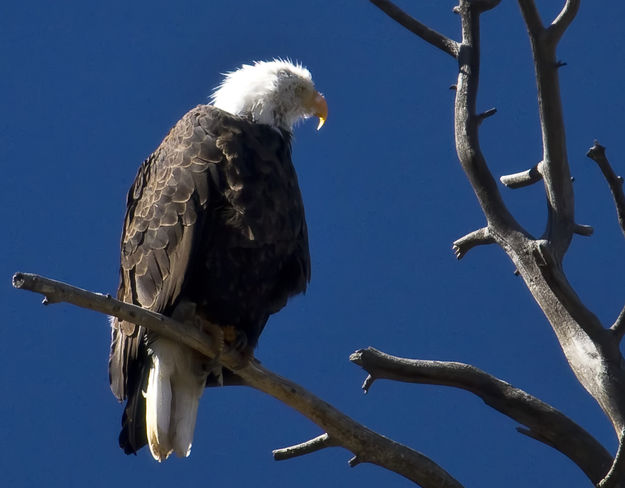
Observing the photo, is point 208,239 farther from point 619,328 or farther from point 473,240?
point 619,328

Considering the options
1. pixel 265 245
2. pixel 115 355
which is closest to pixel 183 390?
pixel 115 355

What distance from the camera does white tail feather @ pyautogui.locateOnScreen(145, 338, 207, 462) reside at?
4387mm

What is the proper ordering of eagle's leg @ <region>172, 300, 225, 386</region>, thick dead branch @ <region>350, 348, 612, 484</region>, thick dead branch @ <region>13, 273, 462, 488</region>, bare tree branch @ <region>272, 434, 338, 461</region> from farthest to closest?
eagle's leg @ <region>172, 300, 225, 386</region> < thick dead branch @ <region>350, 348, 612, 484</region> < bare tree branch @ <region>272, 434, 338, 461</region> < thick dead branch @ <region>13, 273, 462, 488</region>

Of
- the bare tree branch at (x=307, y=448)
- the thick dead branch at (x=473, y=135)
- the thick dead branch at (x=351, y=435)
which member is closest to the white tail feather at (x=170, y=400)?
the thick dead branch at (x=351, y=435)

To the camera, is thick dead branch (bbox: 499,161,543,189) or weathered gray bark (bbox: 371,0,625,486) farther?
thick dead branch (bbox: 499,161,543,189)

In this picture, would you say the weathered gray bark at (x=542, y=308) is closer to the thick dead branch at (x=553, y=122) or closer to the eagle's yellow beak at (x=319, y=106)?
the thick dead branch at (x=553, y=122)

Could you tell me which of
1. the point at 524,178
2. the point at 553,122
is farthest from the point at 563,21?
the point at 524,178

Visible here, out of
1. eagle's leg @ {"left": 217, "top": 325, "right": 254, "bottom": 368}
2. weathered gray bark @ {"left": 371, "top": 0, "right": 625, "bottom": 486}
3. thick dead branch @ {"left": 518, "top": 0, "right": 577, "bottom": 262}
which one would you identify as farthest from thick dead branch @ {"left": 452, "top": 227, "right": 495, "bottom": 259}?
eagle's leg @ {"left": 217, "top": 325, "right": 254, "bottom": 368}

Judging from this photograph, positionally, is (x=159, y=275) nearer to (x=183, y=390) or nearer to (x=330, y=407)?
(x=183, y=390)

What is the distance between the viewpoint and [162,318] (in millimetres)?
3787

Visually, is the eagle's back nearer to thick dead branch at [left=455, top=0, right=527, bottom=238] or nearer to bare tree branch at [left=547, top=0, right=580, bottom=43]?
thick dead branch at [left=455, top=0, right=527, bottom=238]

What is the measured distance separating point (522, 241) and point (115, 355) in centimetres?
171

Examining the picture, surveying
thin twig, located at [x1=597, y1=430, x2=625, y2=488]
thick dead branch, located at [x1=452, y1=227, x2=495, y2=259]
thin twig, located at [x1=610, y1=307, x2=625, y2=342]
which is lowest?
thin twig, located at [x1=597, y1=430, x2=625, y2=488]

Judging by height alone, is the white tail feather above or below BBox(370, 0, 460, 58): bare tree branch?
below
